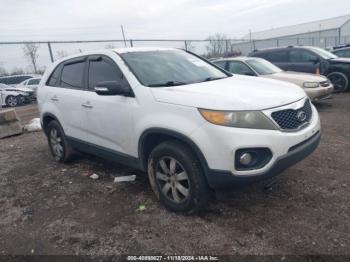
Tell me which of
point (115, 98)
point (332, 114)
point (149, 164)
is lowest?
point (332, 114)

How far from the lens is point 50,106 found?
17.9 ft

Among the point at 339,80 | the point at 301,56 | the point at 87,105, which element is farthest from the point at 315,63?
the point at 87,105

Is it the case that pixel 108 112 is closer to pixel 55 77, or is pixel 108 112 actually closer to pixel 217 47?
pixel 55 77

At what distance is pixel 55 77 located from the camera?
5523 mm

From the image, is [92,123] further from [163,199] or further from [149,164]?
[163,199]

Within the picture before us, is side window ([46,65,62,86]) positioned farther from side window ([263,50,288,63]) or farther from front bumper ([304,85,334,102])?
side window ([263,50,288,63])

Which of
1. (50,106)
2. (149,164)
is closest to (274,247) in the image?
(149,164)

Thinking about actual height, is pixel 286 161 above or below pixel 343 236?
above

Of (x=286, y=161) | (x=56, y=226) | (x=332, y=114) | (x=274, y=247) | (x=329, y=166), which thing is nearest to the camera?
(x=274, y=247)

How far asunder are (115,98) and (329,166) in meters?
3.02

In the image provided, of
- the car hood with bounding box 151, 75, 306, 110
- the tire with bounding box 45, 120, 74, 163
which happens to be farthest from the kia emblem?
the tire with bounding box 45, 120, 74, 163

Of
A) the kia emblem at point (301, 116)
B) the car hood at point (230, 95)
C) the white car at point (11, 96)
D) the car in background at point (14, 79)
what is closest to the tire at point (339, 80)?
the car hood at point (230, 95)

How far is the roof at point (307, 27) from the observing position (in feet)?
190

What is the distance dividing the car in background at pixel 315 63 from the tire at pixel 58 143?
8.40 meters
